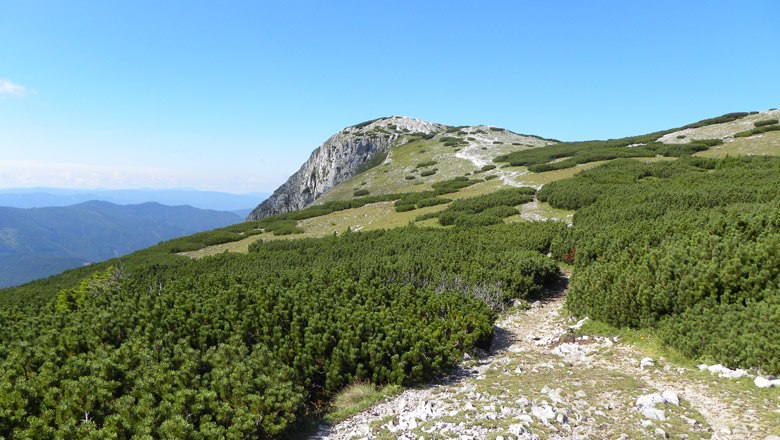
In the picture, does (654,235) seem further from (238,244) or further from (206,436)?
(238,244)

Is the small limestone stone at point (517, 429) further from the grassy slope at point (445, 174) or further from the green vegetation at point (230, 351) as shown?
the grassy slope at point (445, 174)

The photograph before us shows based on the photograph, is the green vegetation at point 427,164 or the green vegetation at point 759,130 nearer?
the green vegetation at point 759,130

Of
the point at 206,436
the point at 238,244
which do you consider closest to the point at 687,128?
the point at 238,244

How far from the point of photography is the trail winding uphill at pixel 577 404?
221 inches

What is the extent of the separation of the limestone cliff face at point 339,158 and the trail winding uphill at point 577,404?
223 feet

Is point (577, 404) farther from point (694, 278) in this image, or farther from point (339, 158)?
point (339, 158)

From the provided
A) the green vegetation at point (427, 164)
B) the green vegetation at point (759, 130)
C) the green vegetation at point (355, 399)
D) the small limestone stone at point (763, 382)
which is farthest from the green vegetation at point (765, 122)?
the green vegetation at point (355, 399)

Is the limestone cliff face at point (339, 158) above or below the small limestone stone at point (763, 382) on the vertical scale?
above

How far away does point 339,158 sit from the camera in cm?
8356

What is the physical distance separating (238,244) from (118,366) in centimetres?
2804

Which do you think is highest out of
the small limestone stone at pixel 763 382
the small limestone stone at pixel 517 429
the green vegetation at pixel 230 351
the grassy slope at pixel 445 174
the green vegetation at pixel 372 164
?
the green vegetation at pixel 372 164

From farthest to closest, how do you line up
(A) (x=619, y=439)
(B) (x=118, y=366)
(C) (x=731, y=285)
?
(C) (x=731, y=285), (B) (x=118, y=366), (A) (x=619, y=439)

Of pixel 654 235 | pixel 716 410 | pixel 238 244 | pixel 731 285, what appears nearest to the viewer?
pixel 716 410

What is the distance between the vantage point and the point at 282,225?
36.6 m
